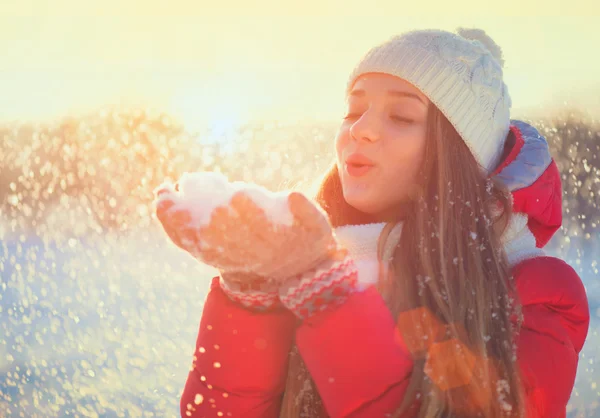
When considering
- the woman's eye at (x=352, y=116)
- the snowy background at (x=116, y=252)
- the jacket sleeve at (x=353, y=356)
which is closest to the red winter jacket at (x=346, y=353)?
the jacket sleeve at (x=353, y=356)

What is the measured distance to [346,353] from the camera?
1388mm

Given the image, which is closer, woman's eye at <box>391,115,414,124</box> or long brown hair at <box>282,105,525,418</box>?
long brown hair at <box>282,105,525,418</box>

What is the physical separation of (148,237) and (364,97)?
5029 mm

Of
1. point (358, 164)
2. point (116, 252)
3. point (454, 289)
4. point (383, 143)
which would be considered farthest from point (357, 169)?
point (116, 252)

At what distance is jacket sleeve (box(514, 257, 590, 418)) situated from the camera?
1.57 m

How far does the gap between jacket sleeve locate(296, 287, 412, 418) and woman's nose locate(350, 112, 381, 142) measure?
597 mm

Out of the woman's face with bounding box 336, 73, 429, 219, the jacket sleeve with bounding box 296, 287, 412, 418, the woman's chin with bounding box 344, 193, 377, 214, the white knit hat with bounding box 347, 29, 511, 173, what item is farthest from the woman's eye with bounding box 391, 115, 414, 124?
the jacket sleeve with bounding box 296, 287, 412, 418

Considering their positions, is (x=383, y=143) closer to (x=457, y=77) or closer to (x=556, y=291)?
(x=457, y=77)

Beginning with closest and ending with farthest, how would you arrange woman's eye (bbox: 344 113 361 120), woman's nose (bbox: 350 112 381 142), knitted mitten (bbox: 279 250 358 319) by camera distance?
knitted mitten (bbox: 279 250 358 319) < woman's nose (bbox: 350 112 381 142) < woman's eye (bbox: 344 113 361 120)

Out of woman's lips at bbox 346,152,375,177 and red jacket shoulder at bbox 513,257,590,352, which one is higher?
woman's lips at bbox 346,152,375,177

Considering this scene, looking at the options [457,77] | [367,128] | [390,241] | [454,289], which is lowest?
[454,289]

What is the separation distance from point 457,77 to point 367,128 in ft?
1.31

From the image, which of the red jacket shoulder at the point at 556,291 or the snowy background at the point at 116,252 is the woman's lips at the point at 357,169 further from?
the snowy background at the point at 116,252

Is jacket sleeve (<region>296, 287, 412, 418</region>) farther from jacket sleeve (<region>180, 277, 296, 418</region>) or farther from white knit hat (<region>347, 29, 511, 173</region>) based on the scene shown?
white knit hat (<region>347, 29, 511, 173</region>)
